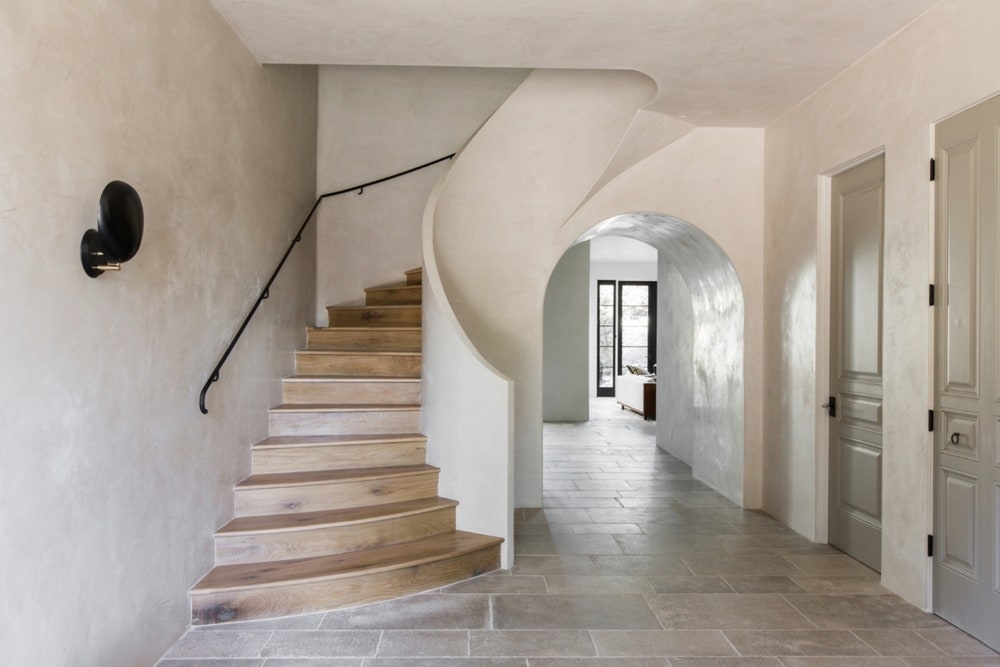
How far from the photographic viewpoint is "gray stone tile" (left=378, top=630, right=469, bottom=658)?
2.77 metres

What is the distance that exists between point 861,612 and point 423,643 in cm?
210

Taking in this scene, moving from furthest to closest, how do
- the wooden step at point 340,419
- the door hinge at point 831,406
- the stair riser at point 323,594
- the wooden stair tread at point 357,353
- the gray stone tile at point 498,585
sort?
the wooden stair tread at point 357,353 → the door hinge at point 831,406 → the wooden step at point 340,419 → the gray stone tile at point 498,585 → the stair riser at point 323,594

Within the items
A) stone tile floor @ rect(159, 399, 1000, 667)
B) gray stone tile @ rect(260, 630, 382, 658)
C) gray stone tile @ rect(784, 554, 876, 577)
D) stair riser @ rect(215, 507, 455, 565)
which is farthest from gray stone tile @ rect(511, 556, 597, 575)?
gray stone tile @ rect(784, 554, 876, 577)

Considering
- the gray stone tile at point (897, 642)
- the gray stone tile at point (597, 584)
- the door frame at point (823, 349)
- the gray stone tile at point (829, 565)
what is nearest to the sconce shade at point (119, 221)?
the gray stone tile at point (597, 584)

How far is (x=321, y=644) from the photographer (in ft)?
9.29

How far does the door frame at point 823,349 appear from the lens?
4.23 meters

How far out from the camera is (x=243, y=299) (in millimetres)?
3582

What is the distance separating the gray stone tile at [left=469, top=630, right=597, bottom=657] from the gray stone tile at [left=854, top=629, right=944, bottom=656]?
1220 mm

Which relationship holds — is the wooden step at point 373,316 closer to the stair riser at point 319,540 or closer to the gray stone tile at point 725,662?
the stair riser at point 319,540

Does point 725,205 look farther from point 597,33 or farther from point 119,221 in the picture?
point 119,221

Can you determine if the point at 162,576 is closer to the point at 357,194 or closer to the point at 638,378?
the point at 357,194

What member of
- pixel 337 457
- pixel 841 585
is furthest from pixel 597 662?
pixel 337 457

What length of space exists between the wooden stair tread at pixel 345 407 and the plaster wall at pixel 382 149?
1.58 metres

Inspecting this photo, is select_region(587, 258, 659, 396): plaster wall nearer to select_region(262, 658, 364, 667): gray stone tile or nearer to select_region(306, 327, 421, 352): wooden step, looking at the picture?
select_region(306, 327, 421, 352): wooden step
